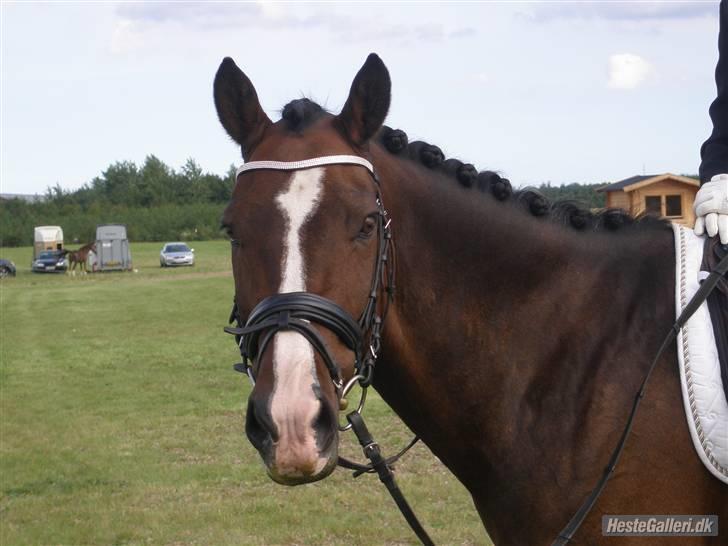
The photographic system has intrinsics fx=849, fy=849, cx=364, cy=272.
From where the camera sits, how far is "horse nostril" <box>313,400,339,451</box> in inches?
100

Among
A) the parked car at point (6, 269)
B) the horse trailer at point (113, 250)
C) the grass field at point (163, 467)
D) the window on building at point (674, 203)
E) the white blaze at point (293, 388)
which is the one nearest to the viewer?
the white blaze at point (293, 388)

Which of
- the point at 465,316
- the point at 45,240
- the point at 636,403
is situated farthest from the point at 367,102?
the point at 45,240

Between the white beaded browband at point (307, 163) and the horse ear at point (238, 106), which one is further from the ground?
the horse ear at point (238, 106)

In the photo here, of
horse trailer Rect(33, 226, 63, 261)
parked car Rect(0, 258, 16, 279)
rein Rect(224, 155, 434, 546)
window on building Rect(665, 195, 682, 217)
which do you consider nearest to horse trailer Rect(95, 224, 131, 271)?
parked car Rect(0, 258, 16, 279)

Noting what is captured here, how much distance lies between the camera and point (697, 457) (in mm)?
2834

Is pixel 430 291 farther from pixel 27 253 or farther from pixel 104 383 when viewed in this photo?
pixel 27 253

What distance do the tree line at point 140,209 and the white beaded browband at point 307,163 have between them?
57.4m

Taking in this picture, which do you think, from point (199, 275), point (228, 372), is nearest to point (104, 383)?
point (228, 372)

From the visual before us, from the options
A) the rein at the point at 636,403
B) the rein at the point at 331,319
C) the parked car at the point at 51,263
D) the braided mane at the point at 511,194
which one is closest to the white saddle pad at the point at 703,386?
the rein at the point at 636,403

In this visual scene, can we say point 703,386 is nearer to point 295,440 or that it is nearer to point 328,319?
point 328,319

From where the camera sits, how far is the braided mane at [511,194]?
3.35 m

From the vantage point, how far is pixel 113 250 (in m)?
52.7

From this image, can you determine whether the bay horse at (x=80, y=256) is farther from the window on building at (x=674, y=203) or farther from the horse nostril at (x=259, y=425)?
the horse nostril at (x=259, y=425)

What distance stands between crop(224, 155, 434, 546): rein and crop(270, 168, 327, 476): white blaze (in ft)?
0.14
